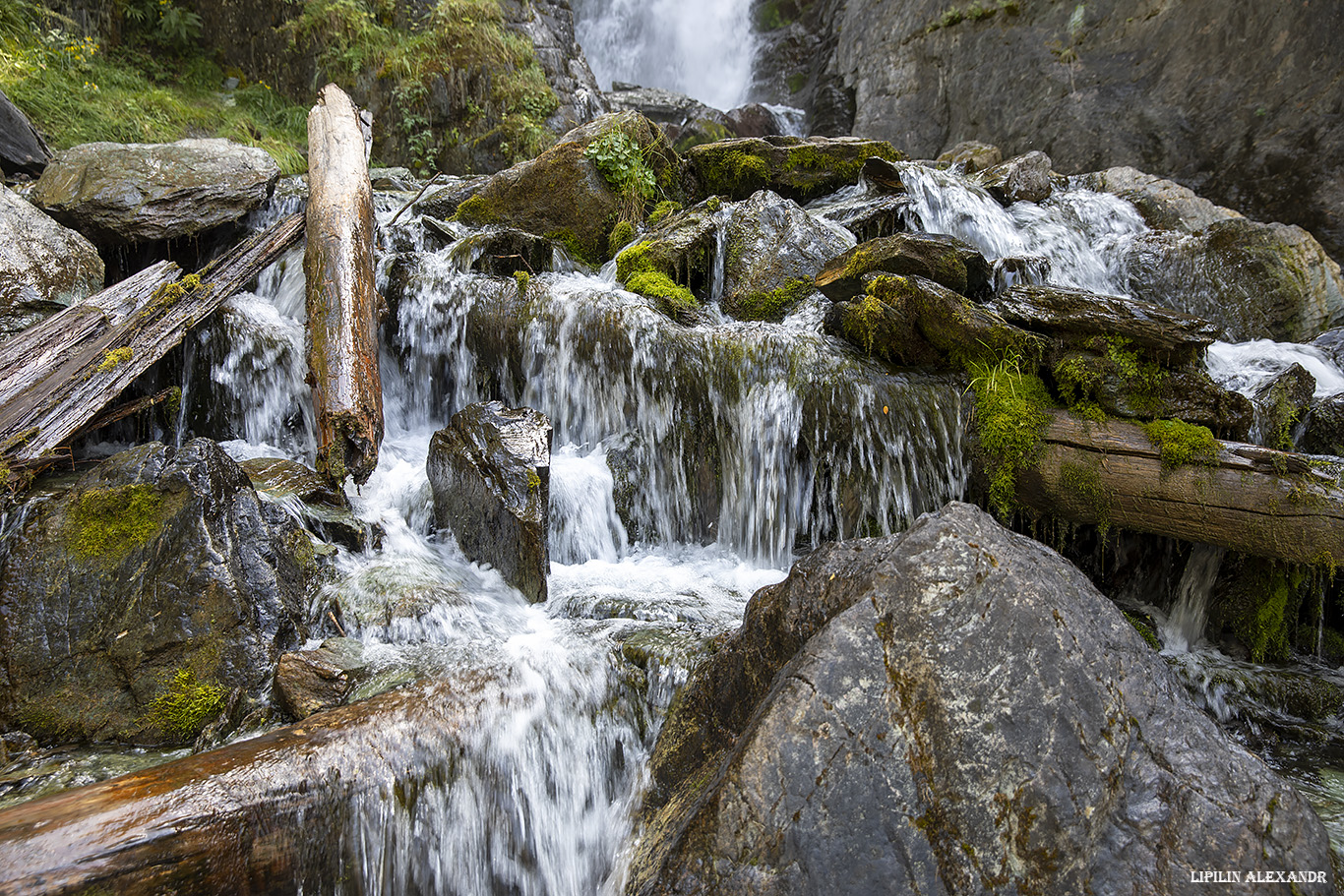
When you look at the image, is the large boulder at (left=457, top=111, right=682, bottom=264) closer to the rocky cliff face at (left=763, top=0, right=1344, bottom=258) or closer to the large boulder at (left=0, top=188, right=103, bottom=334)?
the large boulder at (left=0, top=188, right=103, bottom=334)

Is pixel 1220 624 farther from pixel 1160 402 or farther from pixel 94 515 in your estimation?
pixel 94 515

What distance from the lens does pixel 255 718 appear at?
2.95 m

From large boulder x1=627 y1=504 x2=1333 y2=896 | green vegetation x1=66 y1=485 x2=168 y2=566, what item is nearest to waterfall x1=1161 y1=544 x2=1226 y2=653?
large boulder x1=627 y1=504 x2=1333 y2=896

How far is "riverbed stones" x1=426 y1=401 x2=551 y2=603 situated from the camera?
4180mm

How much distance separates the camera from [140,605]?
315cm

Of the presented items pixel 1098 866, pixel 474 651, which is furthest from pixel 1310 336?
pixel 474 651

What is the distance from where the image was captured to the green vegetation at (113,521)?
323cm

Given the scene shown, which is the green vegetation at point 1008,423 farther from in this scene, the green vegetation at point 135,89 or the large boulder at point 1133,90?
the green vegetation at point 135,89

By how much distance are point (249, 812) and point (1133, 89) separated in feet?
45.8

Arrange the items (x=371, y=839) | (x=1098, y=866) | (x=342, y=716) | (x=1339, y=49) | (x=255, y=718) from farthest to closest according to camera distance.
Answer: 1. (x=1339, y=49)
2. (x=255, y=718)
3. (x=342, y=716)
4. (x=371, y=839)
5. (x=1098, y=866)

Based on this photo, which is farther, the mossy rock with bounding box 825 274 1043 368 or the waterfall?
the mossy rock with bounding box 825 274 1043 368

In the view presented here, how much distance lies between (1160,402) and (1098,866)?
3417 millimetres

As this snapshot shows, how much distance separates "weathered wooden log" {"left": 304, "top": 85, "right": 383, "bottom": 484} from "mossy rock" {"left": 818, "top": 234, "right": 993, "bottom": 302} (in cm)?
397

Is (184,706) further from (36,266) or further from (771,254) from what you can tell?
(771,254)
